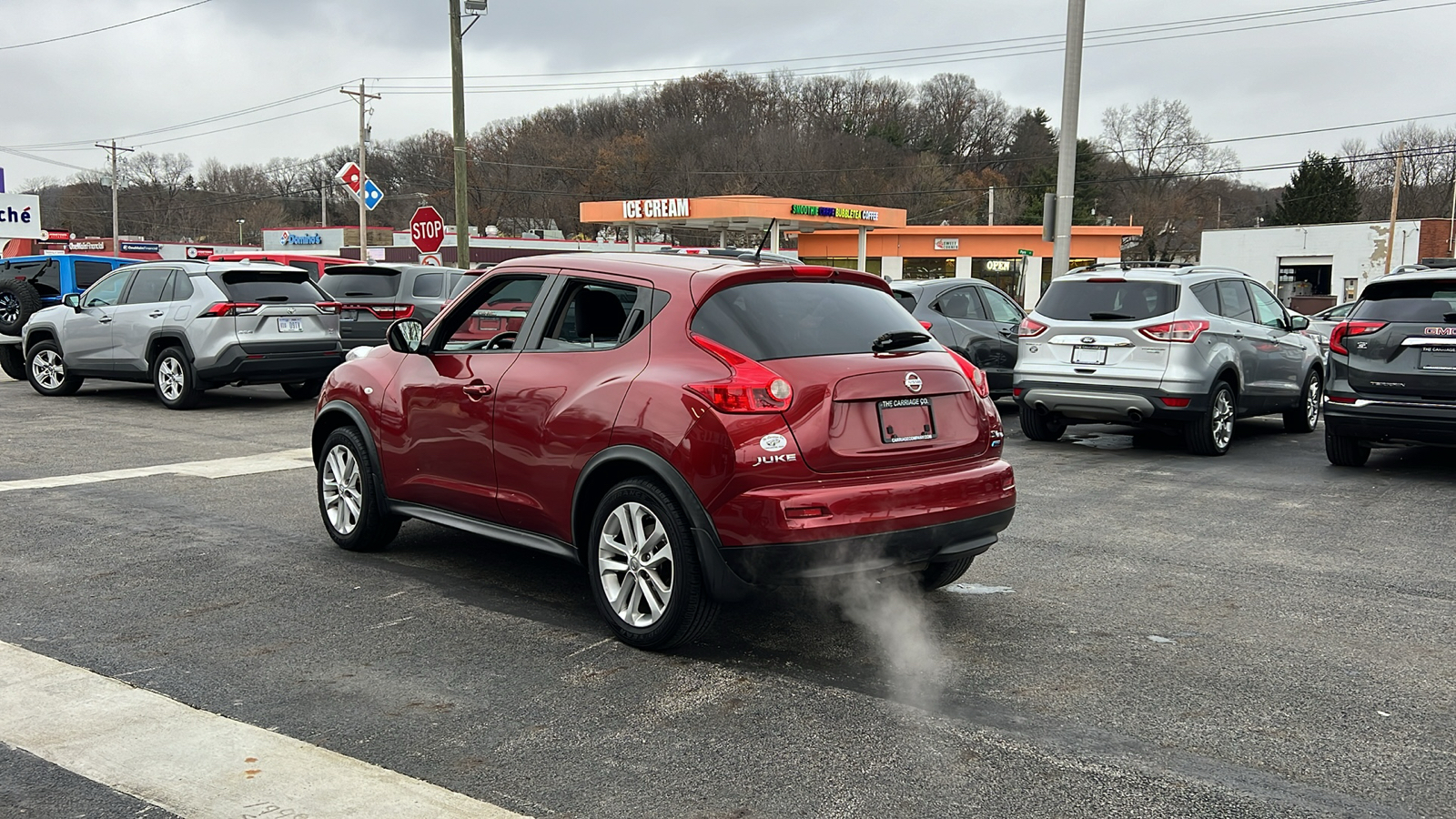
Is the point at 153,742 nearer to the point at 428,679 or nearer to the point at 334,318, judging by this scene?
the point at 428,679

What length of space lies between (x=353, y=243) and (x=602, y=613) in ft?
260

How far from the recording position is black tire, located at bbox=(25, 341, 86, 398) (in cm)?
1514

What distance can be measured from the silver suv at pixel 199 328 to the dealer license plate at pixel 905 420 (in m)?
10.6

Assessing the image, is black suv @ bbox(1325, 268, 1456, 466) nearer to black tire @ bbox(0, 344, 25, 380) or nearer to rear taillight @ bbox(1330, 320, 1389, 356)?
rear taillight @ bbox(1330, 320, 1389, 356)

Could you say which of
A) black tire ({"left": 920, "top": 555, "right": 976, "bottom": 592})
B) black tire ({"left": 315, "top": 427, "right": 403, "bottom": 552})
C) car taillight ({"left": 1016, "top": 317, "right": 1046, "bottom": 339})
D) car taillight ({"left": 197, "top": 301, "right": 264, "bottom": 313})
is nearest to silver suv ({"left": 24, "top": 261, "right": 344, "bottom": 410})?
car taillight ({"left": 197, "top": 301, "right": 264, "bottom": 313})

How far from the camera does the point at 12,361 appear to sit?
17594 millimetres

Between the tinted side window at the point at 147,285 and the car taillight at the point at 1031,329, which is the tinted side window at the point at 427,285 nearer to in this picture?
the tinted side window at the point at 147,285

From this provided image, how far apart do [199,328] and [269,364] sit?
88 centimetres

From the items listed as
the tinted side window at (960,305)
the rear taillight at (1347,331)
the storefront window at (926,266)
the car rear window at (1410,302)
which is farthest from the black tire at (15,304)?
the storefront window at (926,266)

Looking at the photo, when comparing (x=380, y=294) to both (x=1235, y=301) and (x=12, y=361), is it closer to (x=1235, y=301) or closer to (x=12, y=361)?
(x=12, y=361)

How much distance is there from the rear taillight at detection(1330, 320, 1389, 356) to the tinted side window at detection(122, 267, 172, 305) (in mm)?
12715

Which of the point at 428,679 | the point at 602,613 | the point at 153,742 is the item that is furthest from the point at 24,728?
the point at 602,613

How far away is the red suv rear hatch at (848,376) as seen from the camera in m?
4.54

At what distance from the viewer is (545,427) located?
5086mm
